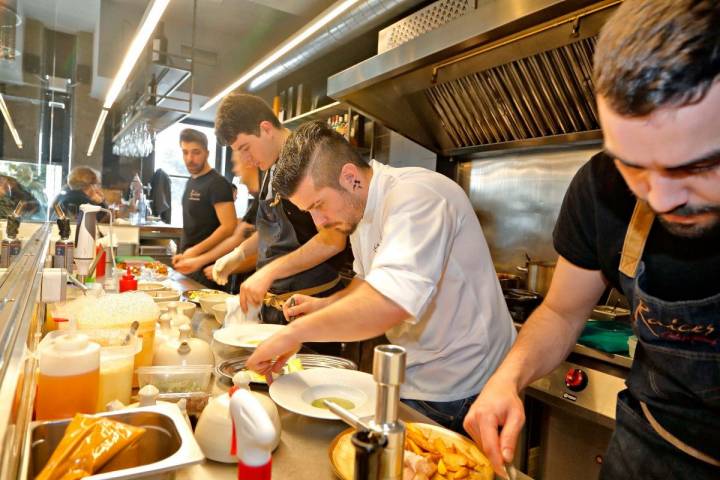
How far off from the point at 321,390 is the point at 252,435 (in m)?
0.60

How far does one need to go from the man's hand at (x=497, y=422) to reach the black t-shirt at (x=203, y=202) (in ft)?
10.1

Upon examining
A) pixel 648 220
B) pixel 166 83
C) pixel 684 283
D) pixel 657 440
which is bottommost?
pixel 657 440

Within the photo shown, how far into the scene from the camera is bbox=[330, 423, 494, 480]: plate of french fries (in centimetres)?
79

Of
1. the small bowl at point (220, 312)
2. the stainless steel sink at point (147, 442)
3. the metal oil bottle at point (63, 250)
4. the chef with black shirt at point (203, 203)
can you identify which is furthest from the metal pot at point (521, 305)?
the chef with black shirt at point (203, 203)

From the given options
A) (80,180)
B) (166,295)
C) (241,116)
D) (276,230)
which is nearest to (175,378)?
(166,295)

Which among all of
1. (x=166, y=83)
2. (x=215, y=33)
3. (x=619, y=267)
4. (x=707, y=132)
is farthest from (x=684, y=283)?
(x=215, y=33)

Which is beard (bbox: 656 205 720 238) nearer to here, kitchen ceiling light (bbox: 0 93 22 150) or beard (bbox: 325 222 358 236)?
beard (bbox: 325 222 358 236)

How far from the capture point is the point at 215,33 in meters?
6.32

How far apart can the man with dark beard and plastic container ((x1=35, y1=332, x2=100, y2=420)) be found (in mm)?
348

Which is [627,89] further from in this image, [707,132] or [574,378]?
[574,378]

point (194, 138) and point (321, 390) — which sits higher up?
point (194, 138)

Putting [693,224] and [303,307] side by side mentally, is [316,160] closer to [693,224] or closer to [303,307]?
[303,307]

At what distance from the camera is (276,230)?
98.7 inches

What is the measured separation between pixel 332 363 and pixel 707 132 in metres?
1.08
